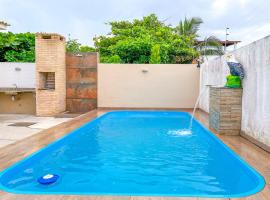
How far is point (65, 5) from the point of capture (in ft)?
45.9

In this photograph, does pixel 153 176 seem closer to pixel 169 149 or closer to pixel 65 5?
pixel 169 149

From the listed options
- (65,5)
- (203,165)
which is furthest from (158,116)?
(65,5)

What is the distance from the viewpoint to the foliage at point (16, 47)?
12375mm

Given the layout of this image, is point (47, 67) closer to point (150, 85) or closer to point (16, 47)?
point (150, 85)

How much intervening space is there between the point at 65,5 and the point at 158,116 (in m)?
8.04

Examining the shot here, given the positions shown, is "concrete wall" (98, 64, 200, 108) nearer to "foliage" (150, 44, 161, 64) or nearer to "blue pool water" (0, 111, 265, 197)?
"foliage" (150, 44, 161, 64)

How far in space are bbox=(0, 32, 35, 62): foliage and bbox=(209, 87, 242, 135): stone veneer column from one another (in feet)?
31.2

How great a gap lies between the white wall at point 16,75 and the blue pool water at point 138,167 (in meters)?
4.54

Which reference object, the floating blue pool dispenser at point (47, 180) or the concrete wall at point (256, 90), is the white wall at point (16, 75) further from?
the floating blue pool dispenser at point (47, 180)

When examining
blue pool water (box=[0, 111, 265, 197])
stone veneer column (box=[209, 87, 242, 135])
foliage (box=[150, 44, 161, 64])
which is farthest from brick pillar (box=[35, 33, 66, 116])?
stone veneer column (box=[209, 87, 242, 135])

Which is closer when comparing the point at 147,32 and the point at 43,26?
the point at 43,26

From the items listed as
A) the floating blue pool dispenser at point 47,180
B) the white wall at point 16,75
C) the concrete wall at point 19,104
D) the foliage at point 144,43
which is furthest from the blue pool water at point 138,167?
the foliage at point 144,43

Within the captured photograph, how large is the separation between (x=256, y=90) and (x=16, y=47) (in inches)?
432

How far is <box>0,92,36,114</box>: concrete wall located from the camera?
10297 millimetres
